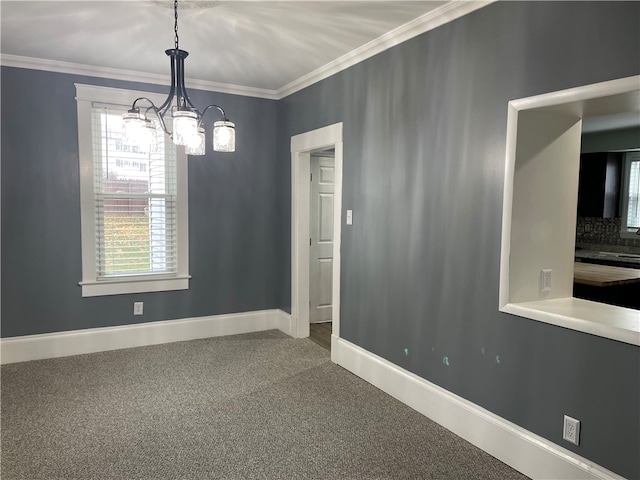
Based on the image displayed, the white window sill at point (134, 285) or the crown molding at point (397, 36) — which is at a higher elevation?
the crown molding at point (397, 36)

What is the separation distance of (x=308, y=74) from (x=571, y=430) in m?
3.49

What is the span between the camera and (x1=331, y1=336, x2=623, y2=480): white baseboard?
7.46 ft

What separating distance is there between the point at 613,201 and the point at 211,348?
203 inches

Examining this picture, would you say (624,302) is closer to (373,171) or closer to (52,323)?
(373,171)

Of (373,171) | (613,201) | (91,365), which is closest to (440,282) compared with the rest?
(373,171)

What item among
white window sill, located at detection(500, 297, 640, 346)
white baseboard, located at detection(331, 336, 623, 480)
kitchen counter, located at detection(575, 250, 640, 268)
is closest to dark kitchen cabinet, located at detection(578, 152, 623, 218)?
kitchen counter, located at detection(575, 250, 640, 268)

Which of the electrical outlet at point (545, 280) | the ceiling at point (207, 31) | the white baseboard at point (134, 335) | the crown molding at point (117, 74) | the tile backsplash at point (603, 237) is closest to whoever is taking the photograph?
the electrical outlet at point (545, 280)

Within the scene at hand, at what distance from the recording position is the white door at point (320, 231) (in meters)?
5.11

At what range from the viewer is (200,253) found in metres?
4.77

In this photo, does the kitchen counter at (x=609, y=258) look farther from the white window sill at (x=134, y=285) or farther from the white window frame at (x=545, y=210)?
the white window sill at (x=134, y=285)

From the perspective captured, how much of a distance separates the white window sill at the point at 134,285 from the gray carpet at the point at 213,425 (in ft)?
2.02

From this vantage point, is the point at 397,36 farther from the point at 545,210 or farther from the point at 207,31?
the point at 545,210

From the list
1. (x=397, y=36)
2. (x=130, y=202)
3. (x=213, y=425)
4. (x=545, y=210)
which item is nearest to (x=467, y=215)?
(x=545, y=210)

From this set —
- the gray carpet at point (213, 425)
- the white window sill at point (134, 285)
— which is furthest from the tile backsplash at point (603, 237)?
the white window sill at point (134, 285)
